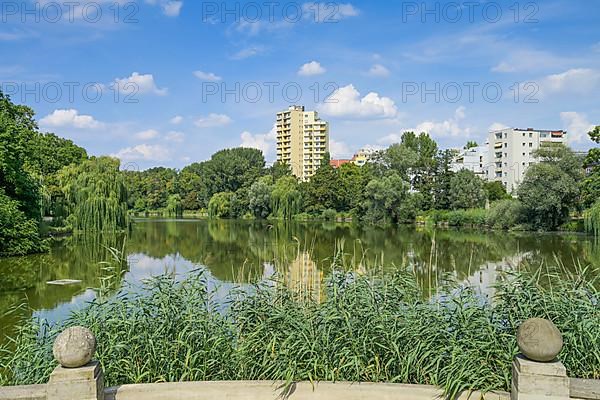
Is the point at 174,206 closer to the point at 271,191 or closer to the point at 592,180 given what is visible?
the point at 271,191

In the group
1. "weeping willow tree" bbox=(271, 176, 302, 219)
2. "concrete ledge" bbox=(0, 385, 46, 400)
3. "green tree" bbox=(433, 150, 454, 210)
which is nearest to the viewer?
"concrete ledge" bbox=(0, 385, 46, 400)

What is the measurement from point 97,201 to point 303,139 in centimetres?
6424

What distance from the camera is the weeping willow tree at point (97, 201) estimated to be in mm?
28594

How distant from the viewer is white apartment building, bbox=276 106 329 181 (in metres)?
89.9

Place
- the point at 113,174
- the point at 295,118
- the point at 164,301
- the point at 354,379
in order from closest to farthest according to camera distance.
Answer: the point at 354,379 < the point at 164,301 < the point at 113,174 < the point at 295,118

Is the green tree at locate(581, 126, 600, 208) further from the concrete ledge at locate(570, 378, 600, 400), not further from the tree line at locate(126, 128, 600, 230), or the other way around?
the concrete ledge at locate(570, 378, 600, 400)

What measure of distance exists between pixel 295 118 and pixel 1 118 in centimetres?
7372

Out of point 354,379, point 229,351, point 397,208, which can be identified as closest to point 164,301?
point 229,351

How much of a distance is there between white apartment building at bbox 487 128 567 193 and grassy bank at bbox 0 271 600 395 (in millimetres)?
58960

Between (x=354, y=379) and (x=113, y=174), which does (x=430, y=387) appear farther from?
(x=113, y=174)

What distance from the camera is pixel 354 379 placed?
383cm

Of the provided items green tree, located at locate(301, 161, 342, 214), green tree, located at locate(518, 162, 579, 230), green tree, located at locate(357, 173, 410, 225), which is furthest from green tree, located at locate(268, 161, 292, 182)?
green tree, located at locate(518, 162, 579, 230)

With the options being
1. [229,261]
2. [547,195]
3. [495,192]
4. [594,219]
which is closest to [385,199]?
[495,192]

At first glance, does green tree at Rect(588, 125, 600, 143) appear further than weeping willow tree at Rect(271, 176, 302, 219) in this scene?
No
